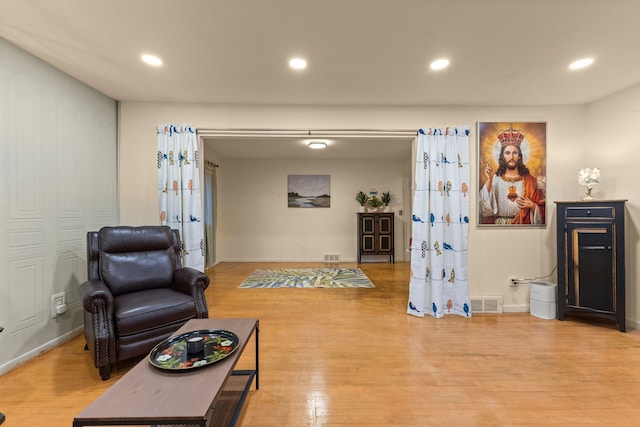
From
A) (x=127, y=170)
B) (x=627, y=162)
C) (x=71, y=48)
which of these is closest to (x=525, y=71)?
(x=627, y=162)

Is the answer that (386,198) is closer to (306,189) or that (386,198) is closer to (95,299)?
(306,189)

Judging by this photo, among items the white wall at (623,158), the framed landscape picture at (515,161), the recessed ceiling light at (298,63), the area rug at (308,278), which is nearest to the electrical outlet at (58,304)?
the area rug at (308,278)

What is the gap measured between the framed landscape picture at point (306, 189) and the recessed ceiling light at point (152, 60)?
165 inches

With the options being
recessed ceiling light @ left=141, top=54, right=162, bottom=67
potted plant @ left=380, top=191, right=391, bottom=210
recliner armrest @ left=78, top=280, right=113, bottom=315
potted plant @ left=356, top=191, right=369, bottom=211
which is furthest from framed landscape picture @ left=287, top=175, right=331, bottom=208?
recliner armrest @ left=78, top=280, right=113, bottom=315

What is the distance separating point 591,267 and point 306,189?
16.1 ft

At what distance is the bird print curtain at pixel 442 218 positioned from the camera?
9.93 feet

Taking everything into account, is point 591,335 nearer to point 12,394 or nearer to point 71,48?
point 12,394

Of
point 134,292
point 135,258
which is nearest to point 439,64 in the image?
point 135,258

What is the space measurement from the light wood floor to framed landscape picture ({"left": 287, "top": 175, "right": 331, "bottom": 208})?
3.59m

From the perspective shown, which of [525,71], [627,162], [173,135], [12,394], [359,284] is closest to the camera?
[12,394]

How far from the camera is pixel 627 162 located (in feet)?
9.03

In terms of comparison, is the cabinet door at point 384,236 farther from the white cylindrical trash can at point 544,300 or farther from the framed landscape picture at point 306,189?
the white cylindrical trash can at point 544,300

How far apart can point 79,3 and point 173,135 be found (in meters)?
1.43

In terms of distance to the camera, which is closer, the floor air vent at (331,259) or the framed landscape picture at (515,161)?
the framed landscape picture at (515,161)
